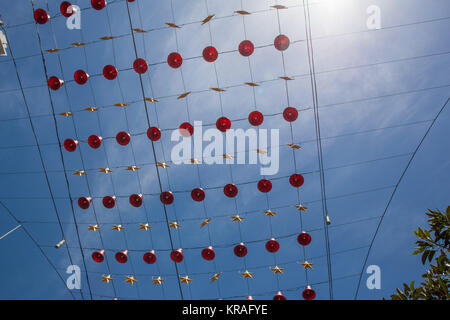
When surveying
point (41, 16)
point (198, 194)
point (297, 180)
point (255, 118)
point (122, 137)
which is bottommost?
point (198, 194)

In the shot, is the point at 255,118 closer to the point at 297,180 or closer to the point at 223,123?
the point at 223,123

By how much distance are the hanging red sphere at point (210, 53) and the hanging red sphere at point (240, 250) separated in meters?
5.80

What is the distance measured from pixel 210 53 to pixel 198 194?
14.0 ft

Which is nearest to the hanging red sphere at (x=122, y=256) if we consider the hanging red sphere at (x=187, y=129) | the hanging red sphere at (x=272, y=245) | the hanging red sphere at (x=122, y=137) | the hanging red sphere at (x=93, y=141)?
the hanging red sphere at (x=93, y=141)

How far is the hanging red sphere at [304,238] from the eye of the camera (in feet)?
31.4

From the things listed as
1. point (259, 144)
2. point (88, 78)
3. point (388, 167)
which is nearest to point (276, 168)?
point (259, 144)

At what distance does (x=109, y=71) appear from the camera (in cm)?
893

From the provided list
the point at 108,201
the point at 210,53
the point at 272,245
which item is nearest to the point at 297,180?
the point at 272,245

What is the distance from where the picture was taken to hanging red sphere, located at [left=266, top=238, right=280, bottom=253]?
971 centimetres

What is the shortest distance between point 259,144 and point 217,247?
Answer: 3860mm

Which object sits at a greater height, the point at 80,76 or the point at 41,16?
the point at 41,16
